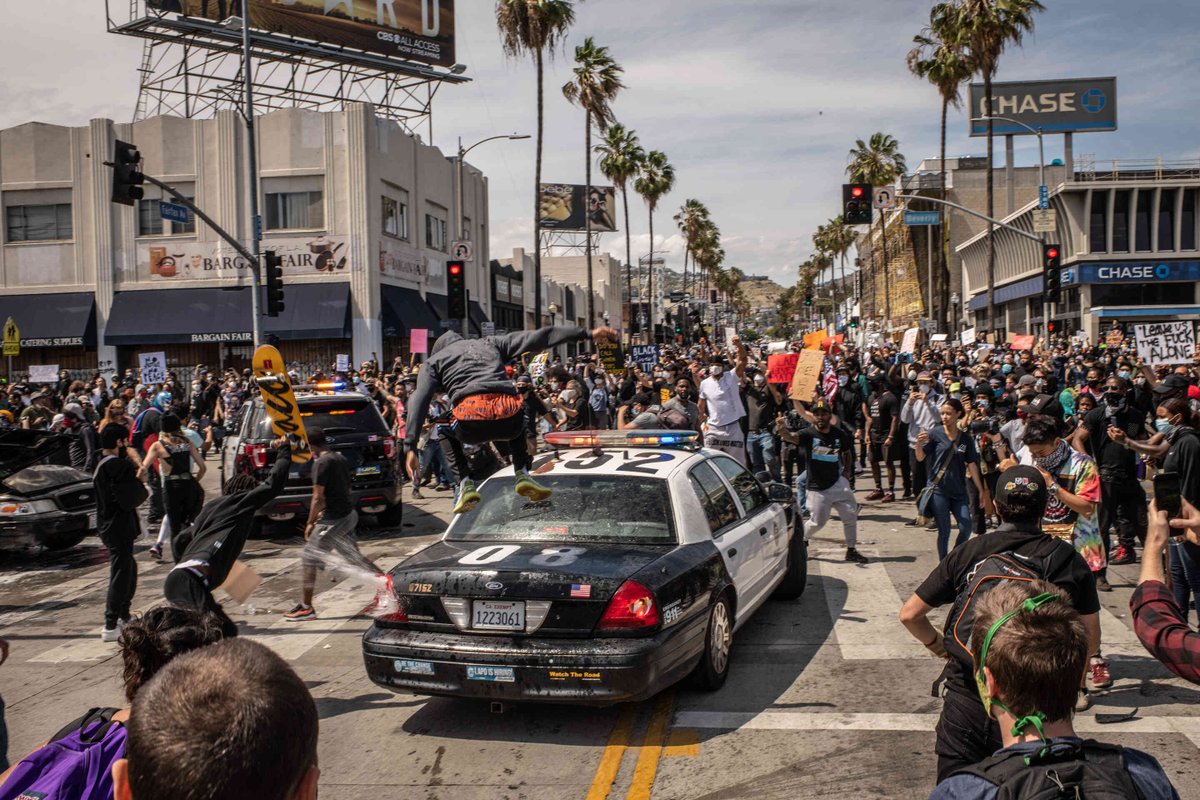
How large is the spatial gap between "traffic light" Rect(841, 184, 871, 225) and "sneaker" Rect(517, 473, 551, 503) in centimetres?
1776

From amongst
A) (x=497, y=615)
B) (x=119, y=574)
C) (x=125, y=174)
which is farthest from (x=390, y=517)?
(x=125, y=174)

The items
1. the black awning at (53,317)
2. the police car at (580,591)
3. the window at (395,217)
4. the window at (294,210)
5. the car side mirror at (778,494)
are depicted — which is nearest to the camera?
the police car at (580,591)

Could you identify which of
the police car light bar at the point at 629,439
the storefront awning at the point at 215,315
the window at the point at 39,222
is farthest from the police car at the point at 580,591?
the window at the point at 39,222

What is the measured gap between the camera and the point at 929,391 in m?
13.3

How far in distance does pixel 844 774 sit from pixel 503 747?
1857mm

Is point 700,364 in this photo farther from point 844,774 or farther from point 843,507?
point 844,774

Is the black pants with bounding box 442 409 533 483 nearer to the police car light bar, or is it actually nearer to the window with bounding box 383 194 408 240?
the police car light bar

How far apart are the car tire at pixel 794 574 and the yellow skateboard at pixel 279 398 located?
13.3 ft

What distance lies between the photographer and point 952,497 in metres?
9.30

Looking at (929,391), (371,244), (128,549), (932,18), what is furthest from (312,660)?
(932,18)

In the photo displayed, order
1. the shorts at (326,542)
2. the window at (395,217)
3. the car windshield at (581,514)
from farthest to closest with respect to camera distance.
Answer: the window at (395,217) → the shorts at (326,542) → the car windshield at (581,514)

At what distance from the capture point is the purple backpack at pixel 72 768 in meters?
2.24

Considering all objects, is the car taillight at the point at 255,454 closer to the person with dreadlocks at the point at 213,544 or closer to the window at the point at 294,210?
the person with dreadlocks at the point at 213,544

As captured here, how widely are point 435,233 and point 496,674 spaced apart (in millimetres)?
37197
